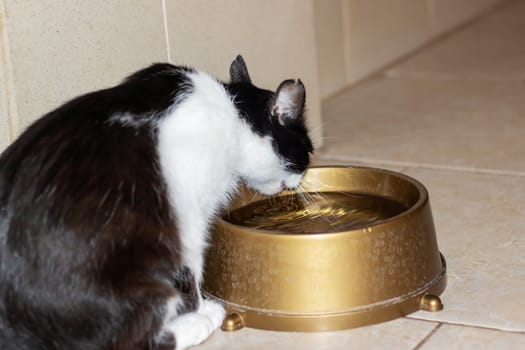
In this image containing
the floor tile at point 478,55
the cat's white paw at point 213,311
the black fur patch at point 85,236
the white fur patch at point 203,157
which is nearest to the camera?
the black fur patch at point 85,236

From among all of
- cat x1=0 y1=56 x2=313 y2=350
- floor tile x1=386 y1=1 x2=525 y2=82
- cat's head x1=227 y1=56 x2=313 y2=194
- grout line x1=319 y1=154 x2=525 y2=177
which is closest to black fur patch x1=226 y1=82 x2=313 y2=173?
cat's head x1=227 y1=56 x2=313 y2=194

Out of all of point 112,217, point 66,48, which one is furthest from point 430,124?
point 112,217

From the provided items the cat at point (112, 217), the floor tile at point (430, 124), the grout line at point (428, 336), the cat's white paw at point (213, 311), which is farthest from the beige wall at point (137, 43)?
the grout line at point (428, 336)

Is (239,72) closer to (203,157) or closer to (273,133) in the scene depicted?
(273,133)

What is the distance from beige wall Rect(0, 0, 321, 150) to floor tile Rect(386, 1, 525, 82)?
0.93m

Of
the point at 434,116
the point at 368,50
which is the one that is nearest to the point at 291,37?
the point at 434,116

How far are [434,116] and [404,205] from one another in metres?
1.11

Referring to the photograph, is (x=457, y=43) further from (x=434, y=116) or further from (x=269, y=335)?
(x=269, y=335)

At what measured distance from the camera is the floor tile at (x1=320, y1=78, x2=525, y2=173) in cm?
282

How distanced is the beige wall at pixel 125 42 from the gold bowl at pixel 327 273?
0.49 m

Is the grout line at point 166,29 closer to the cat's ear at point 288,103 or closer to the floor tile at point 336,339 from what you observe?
the cat's ear at point 288,103

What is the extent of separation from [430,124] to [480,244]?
920 mm

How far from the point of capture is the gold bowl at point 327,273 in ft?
6.07

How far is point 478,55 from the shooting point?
380cm
